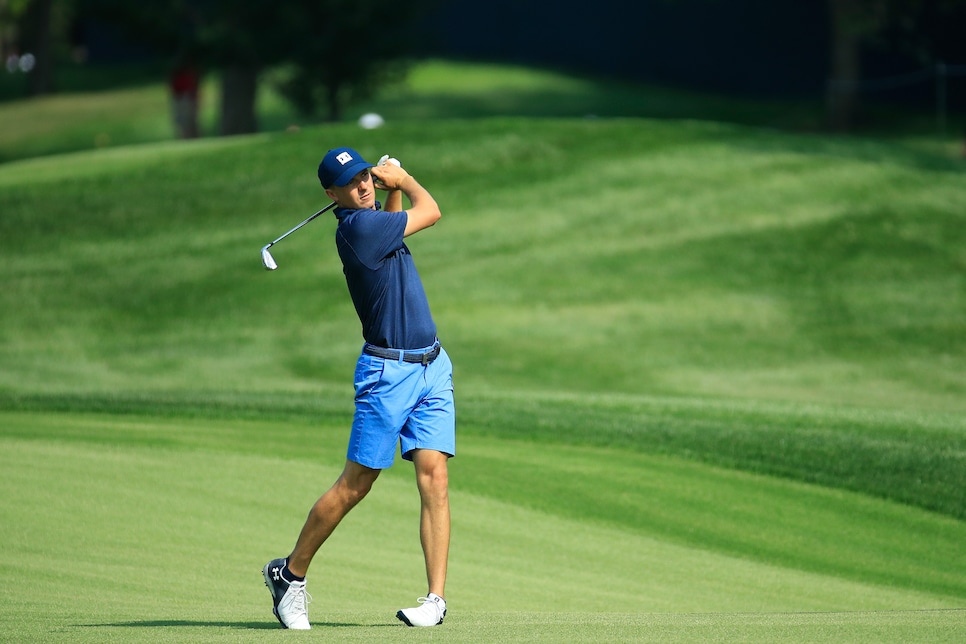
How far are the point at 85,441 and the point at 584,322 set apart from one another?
31.2 feet

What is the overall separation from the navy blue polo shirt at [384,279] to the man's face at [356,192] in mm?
62

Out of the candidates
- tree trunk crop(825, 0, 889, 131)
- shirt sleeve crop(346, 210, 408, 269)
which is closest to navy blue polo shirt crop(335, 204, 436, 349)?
shirt sleeve crop(346, 210, 408, 269)

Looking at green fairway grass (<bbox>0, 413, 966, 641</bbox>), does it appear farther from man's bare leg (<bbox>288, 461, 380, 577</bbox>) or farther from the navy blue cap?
the navy blue cap

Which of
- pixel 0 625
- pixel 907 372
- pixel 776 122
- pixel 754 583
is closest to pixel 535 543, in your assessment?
pixel 754 583

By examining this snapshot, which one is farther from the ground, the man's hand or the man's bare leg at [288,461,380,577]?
the man's hand

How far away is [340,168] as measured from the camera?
571 cm

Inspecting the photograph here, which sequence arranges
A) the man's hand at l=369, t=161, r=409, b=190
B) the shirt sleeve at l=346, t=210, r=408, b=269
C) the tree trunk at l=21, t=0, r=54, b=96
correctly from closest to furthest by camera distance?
the shirt sleeve at l=346, t=210, r=408, b=269
the man's hand at l=369, t=161, r=409, b=190
the tree trunk at l=21, t=0, r=54, b=96

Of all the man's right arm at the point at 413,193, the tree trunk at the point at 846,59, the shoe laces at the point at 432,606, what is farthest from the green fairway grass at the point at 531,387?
the tree trunk at the point at 846,59

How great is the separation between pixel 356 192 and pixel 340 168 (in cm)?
13

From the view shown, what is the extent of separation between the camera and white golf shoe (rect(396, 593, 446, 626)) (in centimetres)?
533

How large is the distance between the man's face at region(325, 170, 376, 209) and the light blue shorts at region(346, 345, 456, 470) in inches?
25.9

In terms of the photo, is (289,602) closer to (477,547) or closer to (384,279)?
(384,279)

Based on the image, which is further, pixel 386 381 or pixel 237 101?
pixel 237 101

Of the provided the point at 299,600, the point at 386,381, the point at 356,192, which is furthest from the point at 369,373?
the point at 299,600
